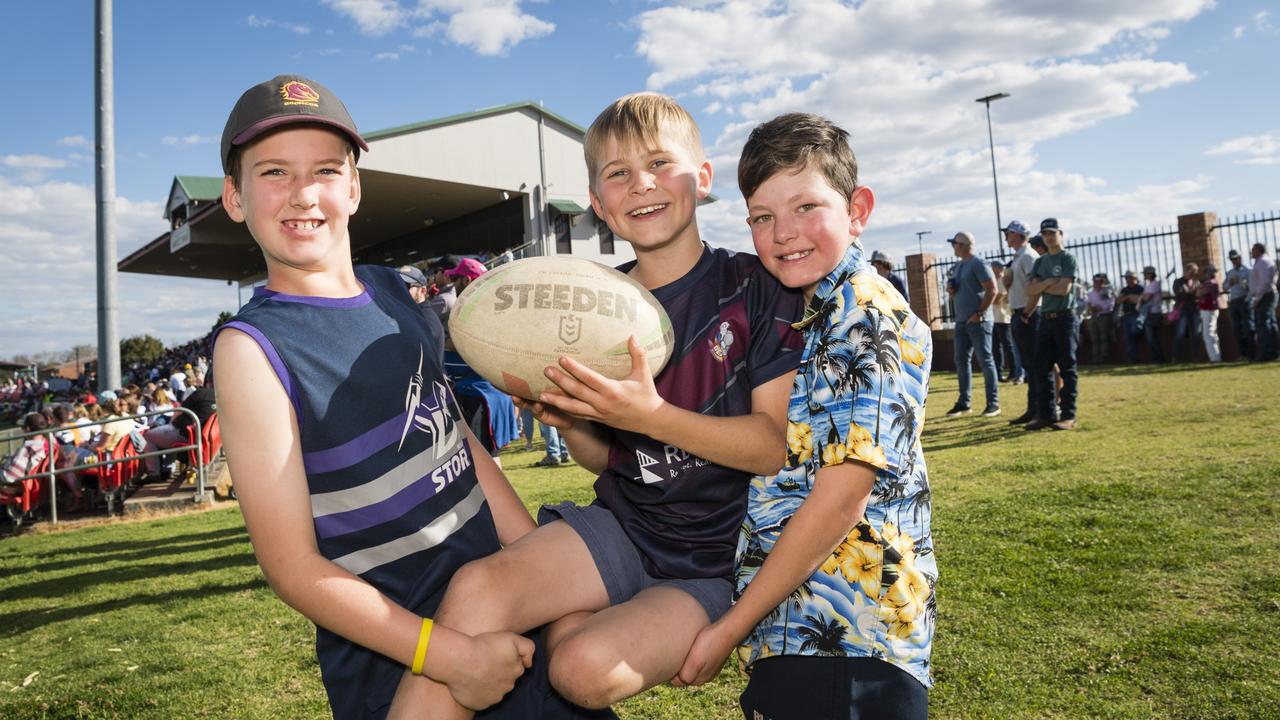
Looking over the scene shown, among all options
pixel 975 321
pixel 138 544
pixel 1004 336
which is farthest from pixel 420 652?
pixel 1004 336

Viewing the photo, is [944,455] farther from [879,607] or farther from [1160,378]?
[1160,378]

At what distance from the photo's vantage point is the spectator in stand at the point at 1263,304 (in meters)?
14.1

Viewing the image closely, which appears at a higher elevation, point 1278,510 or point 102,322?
point 102,322

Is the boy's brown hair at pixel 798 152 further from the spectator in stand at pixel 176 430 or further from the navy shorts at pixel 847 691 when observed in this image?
the spectator in stand at pixel 176 430

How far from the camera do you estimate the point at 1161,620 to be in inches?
140

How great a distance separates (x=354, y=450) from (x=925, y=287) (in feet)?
72.5

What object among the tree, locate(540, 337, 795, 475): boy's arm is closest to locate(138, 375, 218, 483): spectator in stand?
locate(540, 337, 795, 475): boy's arm

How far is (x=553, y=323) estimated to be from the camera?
6.81 feet

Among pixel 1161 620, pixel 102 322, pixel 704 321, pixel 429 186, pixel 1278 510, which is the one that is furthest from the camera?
pixel 429 186

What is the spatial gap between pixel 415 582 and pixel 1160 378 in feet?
47.6

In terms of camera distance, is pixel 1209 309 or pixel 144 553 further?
pixel 1209 309

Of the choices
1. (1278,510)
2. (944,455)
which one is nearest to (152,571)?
(944,455)

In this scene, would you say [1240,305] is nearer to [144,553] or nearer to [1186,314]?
[1186,314]

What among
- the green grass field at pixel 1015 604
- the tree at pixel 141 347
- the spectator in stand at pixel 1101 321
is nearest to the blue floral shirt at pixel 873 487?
the green grass field at pixel 1015 604
